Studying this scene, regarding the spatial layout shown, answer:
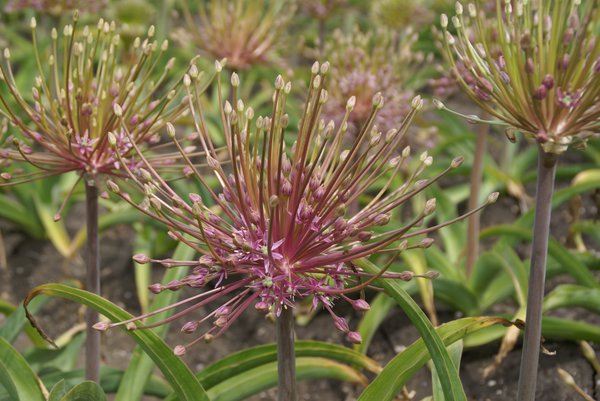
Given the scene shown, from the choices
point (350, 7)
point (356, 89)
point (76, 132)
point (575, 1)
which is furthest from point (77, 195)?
point (350, 7)

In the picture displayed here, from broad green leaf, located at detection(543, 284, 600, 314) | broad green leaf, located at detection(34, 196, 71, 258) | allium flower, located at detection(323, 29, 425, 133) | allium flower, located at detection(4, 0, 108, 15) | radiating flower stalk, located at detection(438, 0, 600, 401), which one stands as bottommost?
broad green leaf, located at detection(543, 284, 600, 314)

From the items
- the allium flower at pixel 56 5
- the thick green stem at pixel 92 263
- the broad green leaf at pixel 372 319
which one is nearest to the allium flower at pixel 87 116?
the thick green stem at pixel 92 263

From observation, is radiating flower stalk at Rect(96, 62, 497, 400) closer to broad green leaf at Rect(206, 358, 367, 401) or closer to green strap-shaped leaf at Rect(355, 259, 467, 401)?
green strap-shaped leaf at Rect(355, 259, 467, 401)

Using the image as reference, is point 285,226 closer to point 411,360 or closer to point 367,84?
point 411,360

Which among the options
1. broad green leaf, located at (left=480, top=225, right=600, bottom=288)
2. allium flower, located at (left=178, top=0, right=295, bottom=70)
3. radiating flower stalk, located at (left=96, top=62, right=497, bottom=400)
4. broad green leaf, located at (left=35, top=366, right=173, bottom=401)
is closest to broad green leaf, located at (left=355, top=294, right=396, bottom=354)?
broad green leaf, located at (left=480, top=225, right=600, bottom=288)

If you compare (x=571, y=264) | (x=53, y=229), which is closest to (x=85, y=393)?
(x=571, y=264)
